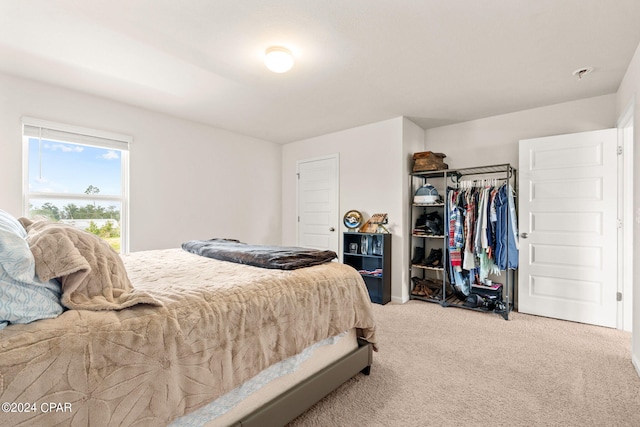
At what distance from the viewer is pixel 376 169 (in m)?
4.16

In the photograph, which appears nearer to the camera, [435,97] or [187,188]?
[435,97]

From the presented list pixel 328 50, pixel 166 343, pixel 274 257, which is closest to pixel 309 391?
pixel 274 257

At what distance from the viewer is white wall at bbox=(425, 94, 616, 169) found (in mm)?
3260

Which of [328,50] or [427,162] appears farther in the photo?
[427,162]

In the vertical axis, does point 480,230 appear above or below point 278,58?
below

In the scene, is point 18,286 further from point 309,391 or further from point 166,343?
point 309,391

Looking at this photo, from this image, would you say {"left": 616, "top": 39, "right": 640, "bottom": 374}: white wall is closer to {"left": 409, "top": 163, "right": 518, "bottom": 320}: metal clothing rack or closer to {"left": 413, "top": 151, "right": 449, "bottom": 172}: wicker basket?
{"left": 409, "top": 163, "right": 518, "bottom": 320}: metal clothing rack

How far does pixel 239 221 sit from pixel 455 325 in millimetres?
3187

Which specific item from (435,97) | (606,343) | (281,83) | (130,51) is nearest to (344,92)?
(281,83)

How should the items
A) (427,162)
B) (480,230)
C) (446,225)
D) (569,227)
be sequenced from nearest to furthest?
(569,227)
(480,230)
(446,225)
(427,162)

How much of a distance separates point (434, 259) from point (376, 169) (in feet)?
4.60

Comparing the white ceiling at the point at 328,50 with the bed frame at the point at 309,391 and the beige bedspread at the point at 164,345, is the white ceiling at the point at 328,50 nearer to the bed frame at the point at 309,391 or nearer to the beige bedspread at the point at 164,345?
the beige bedspread at the point at 164,345

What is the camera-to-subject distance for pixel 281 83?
2922mm

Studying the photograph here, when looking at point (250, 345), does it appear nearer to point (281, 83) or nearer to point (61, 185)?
point (281, 83)
